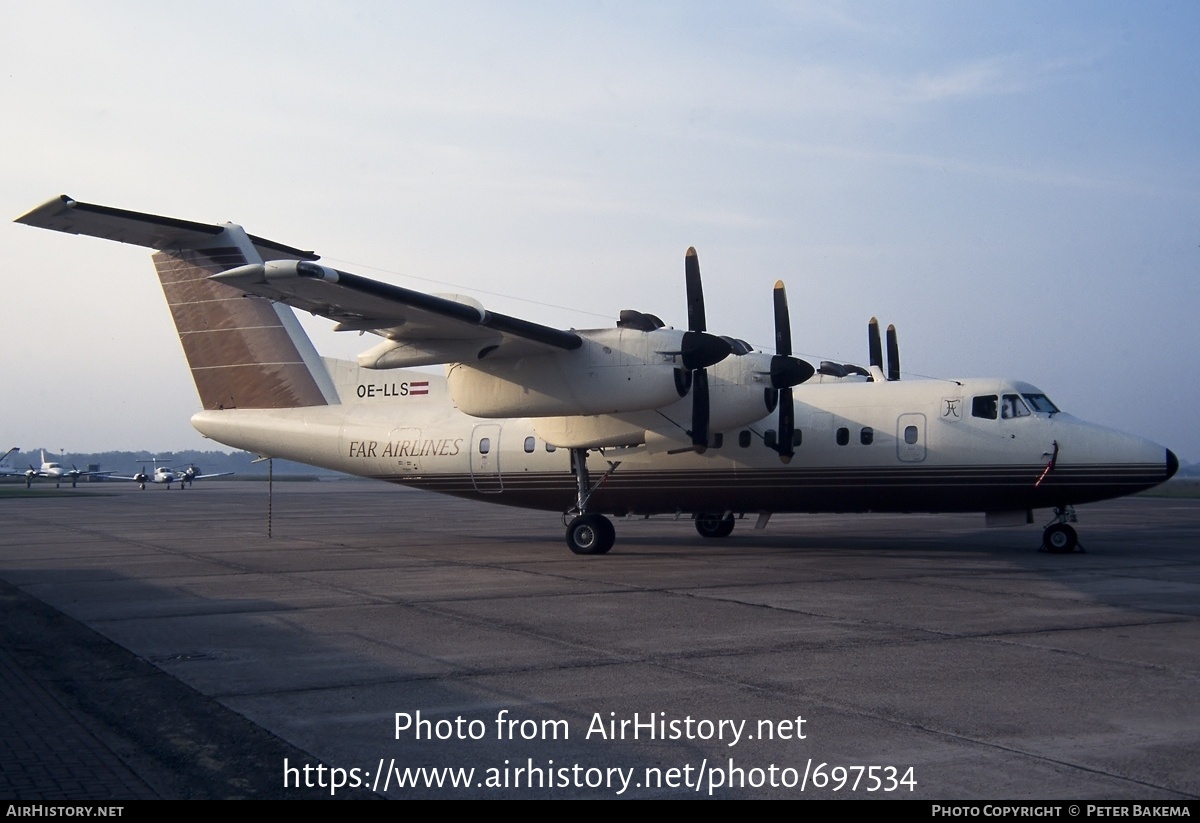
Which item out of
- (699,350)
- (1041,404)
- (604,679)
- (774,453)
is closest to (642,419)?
(699,350)

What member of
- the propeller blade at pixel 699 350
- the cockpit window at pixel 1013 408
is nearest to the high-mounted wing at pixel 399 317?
the propeller blade at pixel 699 350

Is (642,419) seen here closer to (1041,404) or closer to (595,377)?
(595,377)

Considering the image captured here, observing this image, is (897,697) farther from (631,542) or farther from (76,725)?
(631,542)

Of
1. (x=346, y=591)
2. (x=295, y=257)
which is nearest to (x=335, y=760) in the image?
(x=346, y=591)

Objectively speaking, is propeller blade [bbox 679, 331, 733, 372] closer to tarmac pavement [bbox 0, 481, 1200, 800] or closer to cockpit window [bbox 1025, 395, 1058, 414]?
tarmac pavement [bbox 0, 481, 1200, 800]

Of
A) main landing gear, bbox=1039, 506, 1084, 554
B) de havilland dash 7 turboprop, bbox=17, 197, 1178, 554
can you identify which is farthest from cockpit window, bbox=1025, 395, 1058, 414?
main landing gear, bbox=1039, 506, 1084, 554

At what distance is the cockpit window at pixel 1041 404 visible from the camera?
53.7 feet

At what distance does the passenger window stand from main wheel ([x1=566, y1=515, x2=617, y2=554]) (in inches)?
242

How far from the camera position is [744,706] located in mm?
6656

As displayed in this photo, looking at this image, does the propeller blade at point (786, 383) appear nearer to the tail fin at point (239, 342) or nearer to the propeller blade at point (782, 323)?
the propeller blade at point (782, 323)

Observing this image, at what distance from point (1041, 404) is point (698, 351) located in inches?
220

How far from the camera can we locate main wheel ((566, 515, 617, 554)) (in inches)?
674

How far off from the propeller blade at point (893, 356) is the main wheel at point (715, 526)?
4.30 meters

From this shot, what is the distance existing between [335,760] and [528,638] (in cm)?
371
